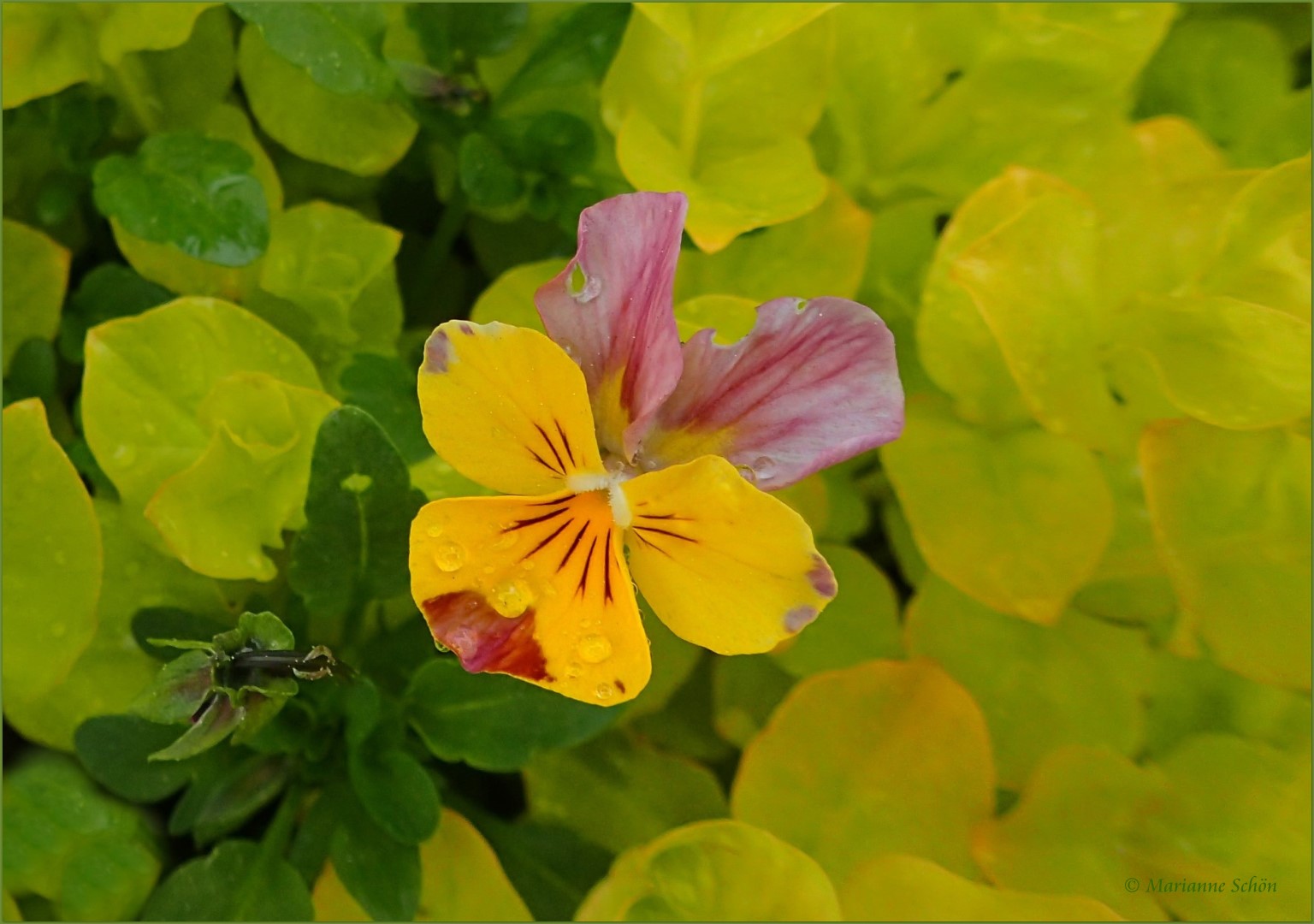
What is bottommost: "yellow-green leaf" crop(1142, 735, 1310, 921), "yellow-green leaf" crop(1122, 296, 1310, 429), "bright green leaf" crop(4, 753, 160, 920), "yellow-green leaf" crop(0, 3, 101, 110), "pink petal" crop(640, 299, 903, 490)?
"yellow-green leaf" crop(1142, 735, 1310, 921)

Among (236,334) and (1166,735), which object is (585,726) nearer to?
(236,334)

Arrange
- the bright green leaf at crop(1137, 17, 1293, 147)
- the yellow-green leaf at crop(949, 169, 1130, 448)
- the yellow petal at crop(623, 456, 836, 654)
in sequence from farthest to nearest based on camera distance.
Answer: the bright green leaf at crop(1137, 17, 1293, 147)
the yellow-green leaf at crop(949, 169, 1130, 448)
the yellow petal at crop(623, 456, 836, 654)

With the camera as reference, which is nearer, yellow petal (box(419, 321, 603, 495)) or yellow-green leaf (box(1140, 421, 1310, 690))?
yellow petal (box(419, 321, 603, 495))

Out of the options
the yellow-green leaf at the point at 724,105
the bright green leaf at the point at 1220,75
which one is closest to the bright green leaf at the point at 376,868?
the yellow-green leaf at the point at 724,105

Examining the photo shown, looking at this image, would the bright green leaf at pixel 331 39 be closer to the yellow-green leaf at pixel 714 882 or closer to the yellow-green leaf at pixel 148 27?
the yellow-green leaf at pixel 148 27

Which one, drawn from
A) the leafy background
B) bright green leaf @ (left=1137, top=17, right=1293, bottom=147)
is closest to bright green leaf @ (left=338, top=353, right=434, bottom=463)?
the leafy background

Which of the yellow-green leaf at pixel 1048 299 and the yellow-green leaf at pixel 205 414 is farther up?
the yellow-green leaf at pixel 205 414

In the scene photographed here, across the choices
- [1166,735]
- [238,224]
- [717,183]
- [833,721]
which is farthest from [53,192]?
[1166,735]

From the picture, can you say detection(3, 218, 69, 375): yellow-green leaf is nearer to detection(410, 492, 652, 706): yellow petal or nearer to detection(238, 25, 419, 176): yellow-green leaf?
detection(238, 25, 419, 176): yellow-green leaf
